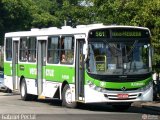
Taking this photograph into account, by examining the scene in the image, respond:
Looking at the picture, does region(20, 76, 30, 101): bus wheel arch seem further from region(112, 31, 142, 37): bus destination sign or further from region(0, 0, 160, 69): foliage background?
region(112, 31, 142, 37): bus destination sign

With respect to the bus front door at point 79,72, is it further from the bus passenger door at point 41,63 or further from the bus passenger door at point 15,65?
the bus passenger door at point 15,65

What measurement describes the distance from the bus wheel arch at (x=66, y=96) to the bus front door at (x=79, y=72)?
2.21 feet

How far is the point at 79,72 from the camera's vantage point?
20.1 metres

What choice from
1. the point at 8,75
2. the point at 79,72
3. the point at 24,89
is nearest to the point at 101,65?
the point at 79,72

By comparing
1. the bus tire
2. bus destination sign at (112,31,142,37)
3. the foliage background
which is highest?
the foliage background

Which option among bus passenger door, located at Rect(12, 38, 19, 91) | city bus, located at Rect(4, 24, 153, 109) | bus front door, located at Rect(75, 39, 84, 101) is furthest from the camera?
bus passenger door, located at Rect(12, 38, 19, 91)

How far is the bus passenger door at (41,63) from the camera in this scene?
23422 mm

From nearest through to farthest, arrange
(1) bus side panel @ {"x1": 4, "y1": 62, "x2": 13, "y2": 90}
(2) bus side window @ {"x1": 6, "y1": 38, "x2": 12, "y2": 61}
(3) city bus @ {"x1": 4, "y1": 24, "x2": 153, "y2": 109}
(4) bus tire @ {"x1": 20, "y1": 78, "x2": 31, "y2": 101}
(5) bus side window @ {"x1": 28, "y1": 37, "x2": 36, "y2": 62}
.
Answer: (3) city bus @ {"x1": 4, "y1": 24, "x2": 153, "y2": 109}, (5) bus side window @ {"x1": 28, "y1": 37, "x2": 36, "y2": 62}, (4) bus tire @ {"x1": 20, "y1": 78, "x2": 31, "y2": 101}, (1) bus side panel @ {"x1": 4, "y1": 62, "x2": 13, "y2": 90}, (2) bus side window @ {"x1": 6, "y1": 38, "x2": 12, "y2": 61}

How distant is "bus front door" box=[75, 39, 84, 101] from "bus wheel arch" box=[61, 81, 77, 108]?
0.67 m

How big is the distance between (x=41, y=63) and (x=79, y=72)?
3.86 meters

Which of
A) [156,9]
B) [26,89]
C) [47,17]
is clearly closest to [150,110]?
[156,9]

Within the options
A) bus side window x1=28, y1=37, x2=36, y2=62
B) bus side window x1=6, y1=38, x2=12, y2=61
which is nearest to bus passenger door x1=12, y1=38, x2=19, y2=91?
bus side window x1=6, y1=38, x2=12, y2=61

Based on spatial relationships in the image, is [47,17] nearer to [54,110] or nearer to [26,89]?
[26,89]

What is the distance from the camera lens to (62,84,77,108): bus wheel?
68.2 feet
